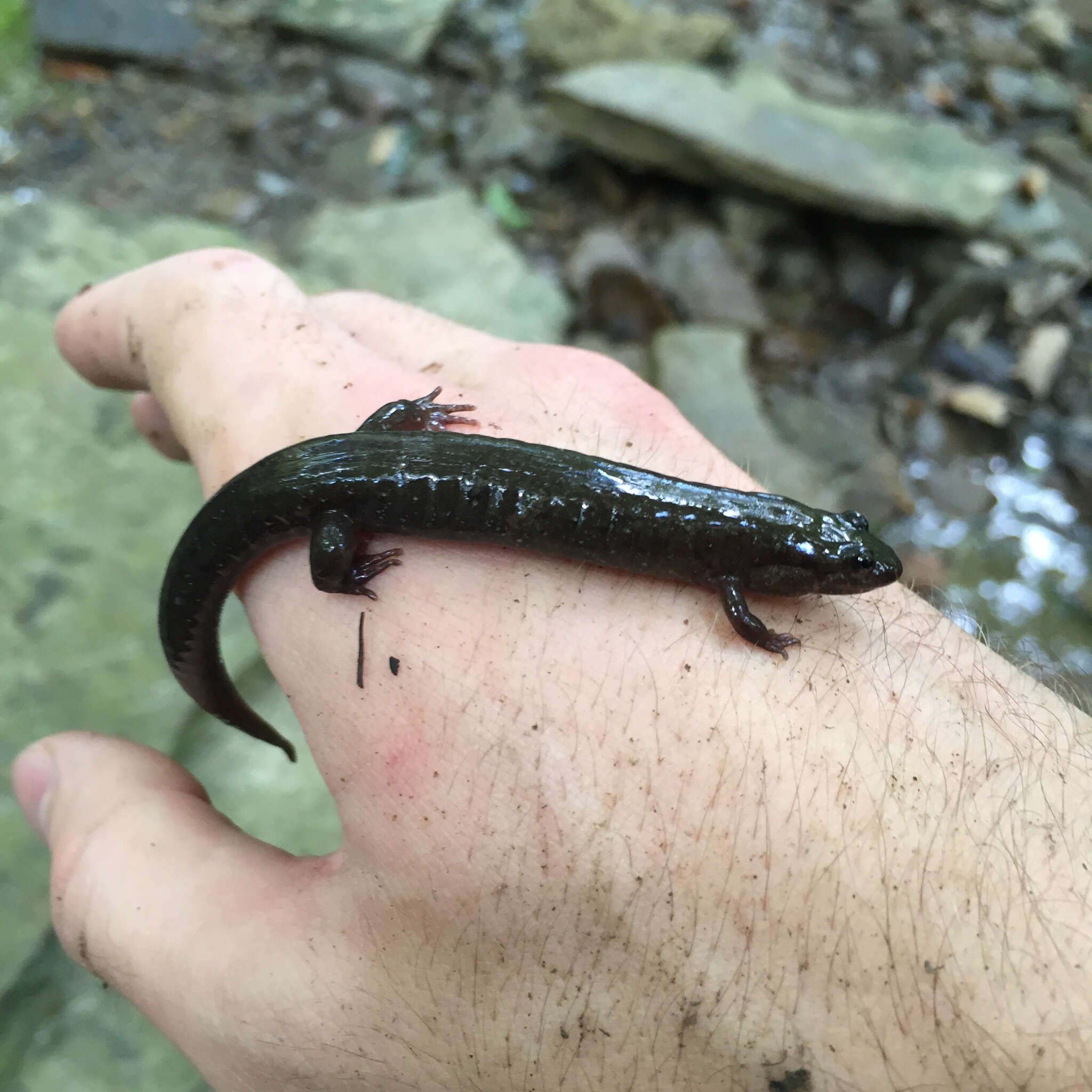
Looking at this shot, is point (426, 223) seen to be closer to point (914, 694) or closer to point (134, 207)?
point (134, 207)

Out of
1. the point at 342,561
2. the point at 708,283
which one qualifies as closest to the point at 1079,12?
the point at 708,283

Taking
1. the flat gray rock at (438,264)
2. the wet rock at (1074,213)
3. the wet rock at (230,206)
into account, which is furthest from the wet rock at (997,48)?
the wet rock at (230,206)

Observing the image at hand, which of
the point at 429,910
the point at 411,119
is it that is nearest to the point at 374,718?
the point at 429,910

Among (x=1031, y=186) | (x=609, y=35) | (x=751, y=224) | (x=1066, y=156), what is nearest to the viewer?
(x=751, y=224)

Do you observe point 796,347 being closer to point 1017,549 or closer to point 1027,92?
point 1017,549

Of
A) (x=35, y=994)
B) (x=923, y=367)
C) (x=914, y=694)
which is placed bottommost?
(x=35, y=994)

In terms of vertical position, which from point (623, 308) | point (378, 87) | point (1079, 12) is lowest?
point (623, 308)

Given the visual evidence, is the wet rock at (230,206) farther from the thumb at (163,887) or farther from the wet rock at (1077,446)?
the wet rock at (1077,446)
